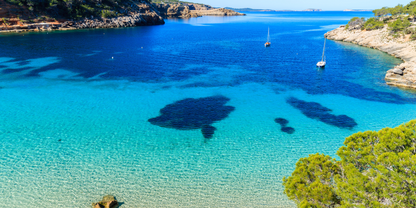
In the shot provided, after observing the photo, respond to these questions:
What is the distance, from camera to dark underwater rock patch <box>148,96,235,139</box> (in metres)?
30.8

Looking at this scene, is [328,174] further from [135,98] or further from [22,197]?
[135,98]

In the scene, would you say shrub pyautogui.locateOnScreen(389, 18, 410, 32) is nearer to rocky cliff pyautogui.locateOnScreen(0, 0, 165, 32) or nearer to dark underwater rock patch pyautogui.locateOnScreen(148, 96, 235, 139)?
dark underwater rock patch pyautogui.locateOnScreen(148, 96, 235, 139)

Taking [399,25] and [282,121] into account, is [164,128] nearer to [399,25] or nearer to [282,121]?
[282,121]

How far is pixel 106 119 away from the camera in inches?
1280

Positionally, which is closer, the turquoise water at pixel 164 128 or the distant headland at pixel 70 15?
the turquoise water at pixel 164 128

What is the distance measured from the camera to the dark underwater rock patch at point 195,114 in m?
30.8

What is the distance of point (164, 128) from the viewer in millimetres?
30234

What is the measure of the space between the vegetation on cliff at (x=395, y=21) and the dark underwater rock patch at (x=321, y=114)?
181 feet

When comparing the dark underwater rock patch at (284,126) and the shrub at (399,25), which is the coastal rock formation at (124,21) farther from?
the shrub at (399,25)

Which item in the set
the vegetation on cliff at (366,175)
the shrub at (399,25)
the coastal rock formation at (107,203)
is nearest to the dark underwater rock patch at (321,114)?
the vegetation on cliff at (366,175)

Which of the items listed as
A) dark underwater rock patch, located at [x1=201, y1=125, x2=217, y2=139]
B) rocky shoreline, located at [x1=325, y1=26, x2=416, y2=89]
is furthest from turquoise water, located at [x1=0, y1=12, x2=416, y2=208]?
rocky shoreline, located at [x1=325, y1=26, x2=416, y2=89]

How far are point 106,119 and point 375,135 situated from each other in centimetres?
2951

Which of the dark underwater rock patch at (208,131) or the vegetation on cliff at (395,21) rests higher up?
the vegetation on cliff at (395,21)

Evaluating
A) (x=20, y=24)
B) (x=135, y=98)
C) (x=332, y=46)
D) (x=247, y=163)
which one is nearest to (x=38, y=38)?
(x=20, y=24)
